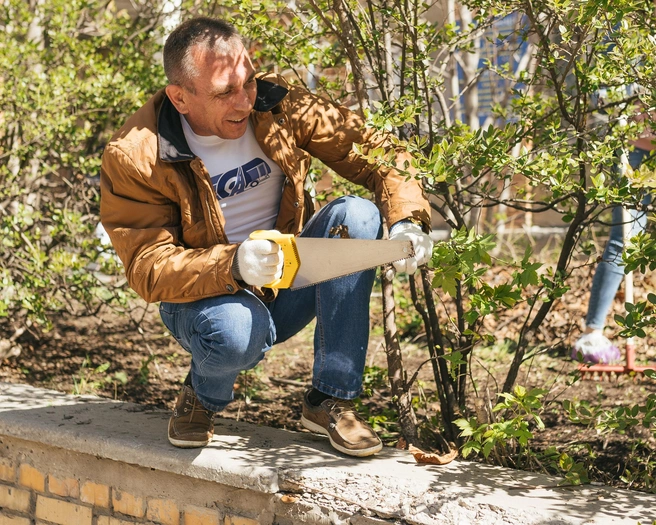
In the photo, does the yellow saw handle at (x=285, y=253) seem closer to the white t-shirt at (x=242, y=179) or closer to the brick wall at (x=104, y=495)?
the white t-shirt at (x=242, y=179)

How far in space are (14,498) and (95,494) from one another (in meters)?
0.47

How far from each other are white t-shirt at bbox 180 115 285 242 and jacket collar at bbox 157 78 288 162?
0.06 metres

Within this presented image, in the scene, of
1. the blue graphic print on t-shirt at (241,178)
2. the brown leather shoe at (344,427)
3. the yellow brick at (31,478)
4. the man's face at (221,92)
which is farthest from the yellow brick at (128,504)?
the man's face at (221,92)

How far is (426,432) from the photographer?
10.8ft

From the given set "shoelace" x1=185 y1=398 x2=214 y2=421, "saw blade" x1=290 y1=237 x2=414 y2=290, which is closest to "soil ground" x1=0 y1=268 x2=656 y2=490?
"saw blade" x1=290 y1=237 x2=414 y2=290

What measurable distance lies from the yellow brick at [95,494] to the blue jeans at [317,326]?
52 centimetres

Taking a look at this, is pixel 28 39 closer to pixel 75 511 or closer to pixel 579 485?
pixel 75 511

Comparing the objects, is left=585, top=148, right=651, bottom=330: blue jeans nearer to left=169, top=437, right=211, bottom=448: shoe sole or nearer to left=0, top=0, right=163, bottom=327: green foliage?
left=169, top=437, right=211, bottom=448: shoe sole

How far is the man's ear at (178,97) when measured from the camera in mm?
3037

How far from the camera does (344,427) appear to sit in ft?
9.74

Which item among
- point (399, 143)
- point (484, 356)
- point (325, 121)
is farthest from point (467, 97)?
point (399, 143)

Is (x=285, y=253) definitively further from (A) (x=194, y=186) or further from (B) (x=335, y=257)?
(A) (x=194, y=186)

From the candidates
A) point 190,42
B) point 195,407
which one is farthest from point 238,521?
point 190,42

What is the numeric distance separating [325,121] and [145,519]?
5.05 feet
